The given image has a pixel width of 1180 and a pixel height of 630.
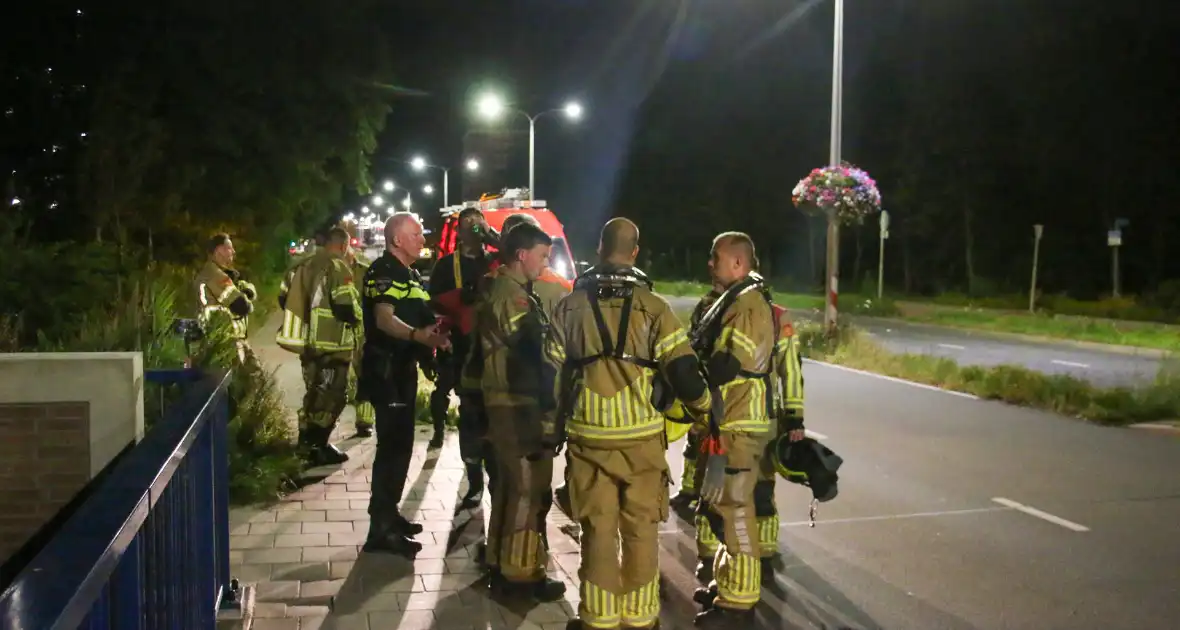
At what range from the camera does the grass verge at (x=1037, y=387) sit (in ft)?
36.1

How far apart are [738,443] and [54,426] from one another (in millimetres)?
3273

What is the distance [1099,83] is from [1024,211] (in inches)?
259

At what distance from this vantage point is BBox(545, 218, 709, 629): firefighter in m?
4.47

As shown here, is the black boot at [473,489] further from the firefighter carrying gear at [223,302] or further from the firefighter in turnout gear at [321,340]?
the firefighter carrying gear at [223,302]

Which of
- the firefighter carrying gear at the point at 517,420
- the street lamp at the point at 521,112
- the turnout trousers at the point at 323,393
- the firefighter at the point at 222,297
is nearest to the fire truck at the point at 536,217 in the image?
the firefighter at the point at 222,297

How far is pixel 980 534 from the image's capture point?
6.82m

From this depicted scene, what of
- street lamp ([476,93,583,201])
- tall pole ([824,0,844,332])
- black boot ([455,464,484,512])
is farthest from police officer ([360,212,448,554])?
street lamp ([476,93,583,201])

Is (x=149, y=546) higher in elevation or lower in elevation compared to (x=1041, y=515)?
higher

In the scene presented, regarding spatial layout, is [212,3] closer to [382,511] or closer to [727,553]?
[382,511]

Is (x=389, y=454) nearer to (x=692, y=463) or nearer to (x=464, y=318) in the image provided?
(x=464, y=318)

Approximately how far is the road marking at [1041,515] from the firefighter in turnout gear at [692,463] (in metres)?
2.29

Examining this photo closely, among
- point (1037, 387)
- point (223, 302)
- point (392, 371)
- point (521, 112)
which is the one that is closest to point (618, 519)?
point (392, 371)

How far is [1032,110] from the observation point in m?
38.0

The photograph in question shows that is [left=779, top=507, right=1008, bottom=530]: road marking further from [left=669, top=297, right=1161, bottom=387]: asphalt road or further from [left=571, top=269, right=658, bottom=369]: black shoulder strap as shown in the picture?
[left=669, top=297, right=1161, bottom=387]: asphalt road
